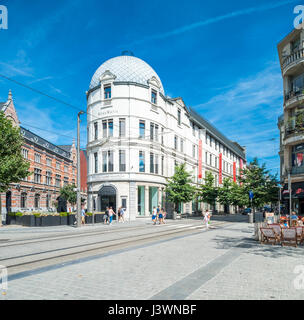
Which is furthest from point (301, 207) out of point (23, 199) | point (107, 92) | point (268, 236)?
point (23, 199)

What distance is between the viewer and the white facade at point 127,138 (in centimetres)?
3238

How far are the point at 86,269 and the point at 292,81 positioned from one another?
27051mm

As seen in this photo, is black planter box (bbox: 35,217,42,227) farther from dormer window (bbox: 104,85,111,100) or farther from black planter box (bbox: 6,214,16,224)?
dormer window (bbox: 104,85,111,100)

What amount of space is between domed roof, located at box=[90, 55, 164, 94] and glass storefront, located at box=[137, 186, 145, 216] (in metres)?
12.8

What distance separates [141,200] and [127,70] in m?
15.7

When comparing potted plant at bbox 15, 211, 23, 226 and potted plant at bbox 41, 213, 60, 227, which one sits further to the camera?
potted plant at bbox 15, 211, 23, 226

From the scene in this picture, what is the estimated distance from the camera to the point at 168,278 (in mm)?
6391

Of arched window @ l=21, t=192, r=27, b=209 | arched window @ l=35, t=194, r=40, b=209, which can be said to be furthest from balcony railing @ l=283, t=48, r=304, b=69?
arched window @ l=35, t=194, r=40, b=209

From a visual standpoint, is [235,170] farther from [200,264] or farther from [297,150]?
[200,264]

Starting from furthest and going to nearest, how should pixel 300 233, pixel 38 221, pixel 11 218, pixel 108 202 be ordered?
pixel 108 202 → pixel 11 218 → pixel 38 221 → pixel 300 233

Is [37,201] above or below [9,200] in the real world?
below

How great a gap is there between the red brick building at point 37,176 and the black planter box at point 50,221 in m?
16.2

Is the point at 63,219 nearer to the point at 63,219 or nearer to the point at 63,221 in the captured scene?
the point at 63,219

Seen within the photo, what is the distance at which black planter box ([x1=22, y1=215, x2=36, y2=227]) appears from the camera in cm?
2370
